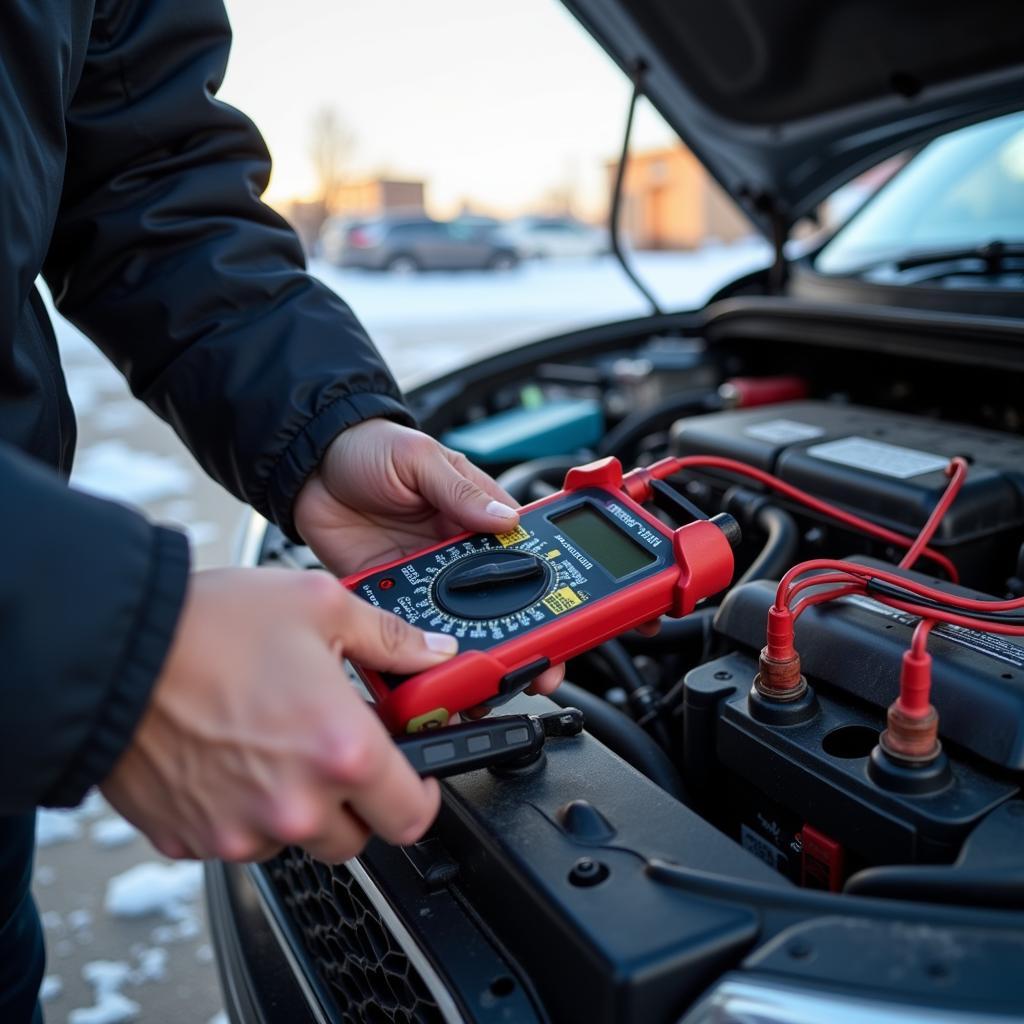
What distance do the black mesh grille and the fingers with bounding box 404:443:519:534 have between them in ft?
1.18

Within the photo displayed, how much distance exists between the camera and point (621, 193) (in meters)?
2.08

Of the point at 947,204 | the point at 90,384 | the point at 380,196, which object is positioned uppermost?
the point at 947,204

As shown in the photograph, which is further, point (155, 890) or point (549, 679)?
point (155, 890)

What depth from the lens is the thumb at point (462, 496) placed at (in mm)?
931

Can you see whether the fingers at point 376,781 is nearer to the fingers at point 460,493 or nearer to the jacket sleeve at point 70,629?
the jacket sleeve at point 70,629

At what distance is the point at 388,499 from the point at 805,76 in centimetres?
130

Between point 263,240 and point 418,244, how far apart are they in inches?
554

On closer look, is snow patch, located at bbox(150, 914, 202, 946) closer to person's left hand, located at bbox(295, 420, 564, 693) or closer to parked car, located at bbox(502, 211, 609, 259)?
person's left hand, located at bbox(295, 420, 564, 693)

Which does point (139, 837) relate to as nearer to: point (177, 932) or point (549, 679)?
point (177, 932)

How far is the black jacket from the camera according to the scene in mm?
884

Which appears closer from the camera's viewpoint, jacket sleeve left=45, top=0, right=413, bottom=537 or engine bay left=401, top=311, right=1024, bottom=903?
engine bay left=401, top=311, right=1024, bottom=903

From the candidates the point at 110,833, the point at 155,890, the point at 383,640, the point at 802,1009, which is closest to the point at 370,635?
the point at 383,640

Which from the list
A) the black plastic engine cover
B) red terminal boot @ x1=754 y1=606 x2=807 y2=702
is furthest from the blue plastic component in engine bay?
red terminal boot @ x1=754 y1=606 x2=807 y2=702

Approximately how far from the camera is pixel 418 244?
47.9ft
